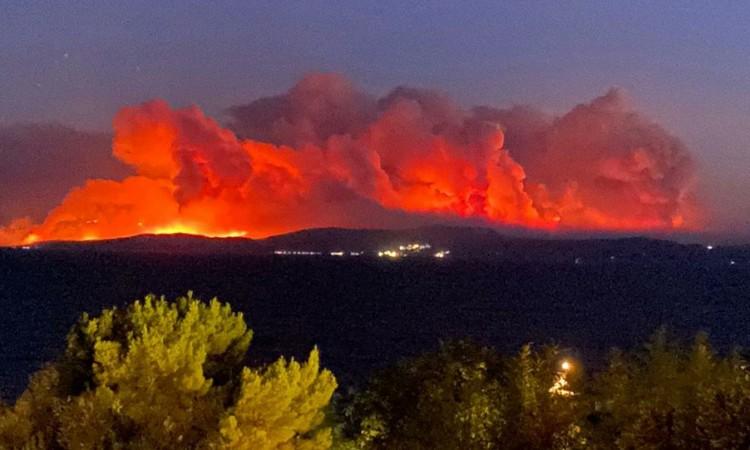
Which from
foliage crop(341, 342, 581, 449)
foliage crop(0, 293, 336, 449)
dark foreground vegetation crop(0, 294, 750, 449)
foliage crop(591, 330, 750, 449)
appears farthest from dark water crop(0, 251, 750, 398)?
foliage crop(591, 330, 750, 449)

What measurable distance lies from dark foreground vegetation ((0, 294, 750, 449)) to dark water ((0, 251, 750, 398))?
3969cm

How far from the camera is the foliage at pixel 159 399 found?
13.8 metres

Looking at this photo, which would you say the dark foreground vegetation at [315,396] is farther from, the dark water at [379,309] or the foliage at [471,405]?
the dark water at [379,309]

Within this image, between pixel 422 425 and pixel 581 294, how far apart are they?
124504mm

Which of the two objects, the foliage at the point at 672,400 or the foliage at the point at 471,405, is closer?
the foliage at the point at 672,400

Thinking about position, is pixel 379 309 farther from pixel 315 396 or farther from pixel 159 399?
pixel 159 399

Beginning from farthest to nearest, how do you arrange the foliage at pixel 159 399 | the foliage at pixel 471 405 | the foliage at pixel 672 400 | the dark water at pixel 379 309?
the dark water at pixel 379 309
the foliage at pixel 159 399
the foliage at pixel 471 405
the foliage at pixel 672 400

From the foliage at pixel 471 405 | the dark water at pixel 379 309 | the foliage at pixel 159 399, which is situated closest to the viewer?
the foliage at pixel 471 405

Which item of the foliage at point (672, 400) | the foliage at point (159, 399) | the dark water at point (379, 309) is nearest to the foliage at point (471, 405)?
the foliage at point (672, 400)

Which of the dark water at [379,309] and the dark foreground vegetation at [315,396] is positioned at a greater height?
the dark foreground vegetation at [315,396]

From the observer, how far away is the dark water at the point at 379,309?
75.7 m

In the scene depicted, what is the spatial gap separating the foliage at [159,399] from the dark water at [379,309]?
129 feet

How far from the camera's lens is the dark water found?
248 feet

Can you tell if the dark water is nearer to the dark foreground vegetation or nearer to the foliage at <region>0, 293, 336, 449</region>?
the foliage at <region>0, 293, 336, 449</region>
